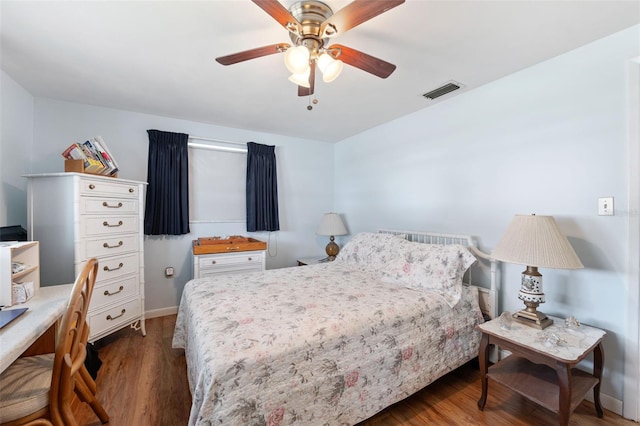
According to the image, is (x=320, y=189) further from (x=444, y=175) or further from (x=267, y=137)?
(x=444, y=175)

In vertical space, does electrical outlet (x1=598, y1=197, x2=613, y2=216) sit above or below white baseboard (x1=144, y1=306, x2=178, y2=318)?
above

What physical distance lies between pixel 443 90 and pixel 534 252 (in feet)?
5.14

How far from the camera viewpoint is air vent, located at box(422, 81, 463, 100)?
229cm

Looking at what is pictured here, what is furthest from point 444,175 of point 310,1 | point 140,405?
point 140,405

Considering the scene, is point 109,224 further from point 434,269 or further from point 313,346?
point 434,269

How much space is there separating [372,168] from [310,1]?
94.0 inches

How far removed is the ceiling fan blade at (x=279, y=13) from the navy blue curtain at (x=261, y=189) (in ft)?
7.84

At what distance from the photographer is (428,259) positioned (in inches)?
86.6

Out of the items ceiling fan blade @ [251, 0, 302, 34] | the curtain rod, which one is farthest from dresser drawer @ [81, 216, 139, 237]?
ceiling fan blade @ [251, 0, 302, 34]

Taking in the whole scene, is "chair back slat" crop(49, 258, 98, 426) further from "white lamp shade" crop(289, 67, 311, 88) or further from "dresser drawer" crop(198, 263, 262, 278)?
"dresser drawer" crop(198, 263, 262, 278)

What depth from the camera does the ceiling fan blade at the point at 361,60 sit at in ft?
4.66

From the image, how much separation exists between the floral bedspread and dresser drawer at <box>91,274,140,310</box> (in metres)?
0.73

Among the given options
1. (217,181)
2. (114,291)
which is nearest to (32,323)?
(114,291)

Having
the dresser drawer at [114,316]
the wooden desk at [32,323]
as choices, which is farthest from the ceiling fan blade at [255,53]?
the dresser drawer at [114,316]
